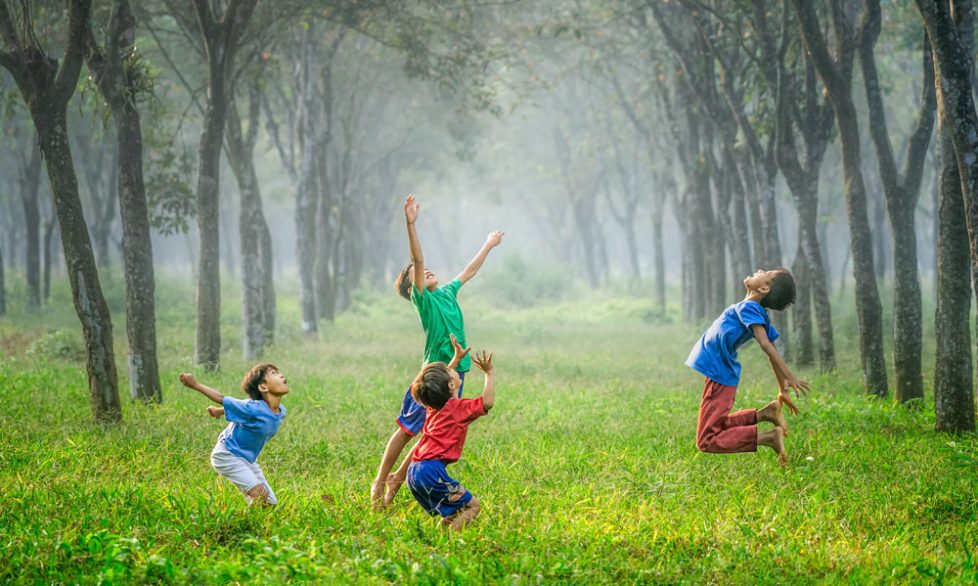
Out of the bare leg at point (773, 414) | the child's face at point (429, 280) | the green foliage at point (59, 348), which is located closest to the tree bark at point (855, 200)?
the bare leg at point (773, 414)

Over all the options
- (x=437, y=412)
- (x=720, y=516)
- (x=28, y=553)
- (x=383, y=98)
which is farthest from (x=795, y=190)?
(x=383, y=98)

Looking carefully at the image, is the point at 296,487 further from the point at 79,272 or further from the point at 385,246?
the point at 385,246

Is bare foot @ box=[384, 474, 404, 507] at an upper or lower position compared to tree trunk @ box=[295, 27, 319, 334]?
lower

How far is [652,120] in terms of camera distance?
95.9ft

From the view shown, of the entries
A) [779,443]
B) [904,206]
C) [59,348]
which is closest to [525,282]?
[59,348]

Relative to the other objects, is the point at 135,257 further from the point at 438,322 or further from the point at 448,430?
the point at 448,430

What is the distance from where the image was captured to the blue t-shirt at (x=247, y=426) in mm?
5836

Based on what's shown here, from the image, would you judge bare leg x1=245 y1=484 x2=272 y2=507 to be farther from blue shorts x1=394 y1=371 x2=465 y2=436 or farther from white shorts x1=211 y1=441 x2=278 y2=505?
blue shorts x1=394 y1=371 x2=465 y2=436

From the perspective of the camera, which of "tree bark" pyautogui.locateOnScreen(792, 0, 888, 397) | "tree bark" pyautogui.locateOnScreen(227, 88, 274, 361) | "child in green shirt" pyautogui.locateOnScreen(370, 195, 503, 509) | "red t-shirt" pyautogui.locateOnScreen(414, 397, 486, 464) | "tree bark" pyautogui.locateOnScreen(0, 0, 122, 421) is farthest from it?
"tree bark" pyautogui.locateOnScreen(227, 88, 274, 361)

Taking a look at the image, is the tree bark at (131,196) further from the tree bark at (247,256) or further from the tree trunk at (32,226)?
the tree trunk at (32,226)

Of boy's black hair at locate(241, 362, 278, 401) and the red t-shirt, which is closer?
the red t-shirt

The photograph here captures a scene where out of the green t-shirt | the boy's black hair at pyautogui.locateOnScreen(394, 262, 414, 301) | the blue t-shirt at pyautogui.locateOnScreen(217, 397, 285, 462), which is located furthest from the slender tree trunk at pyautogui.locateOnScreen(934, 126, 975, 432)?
the blue t-shirt at pyautogui.locateOnScreen(217, 397, 285, 462)

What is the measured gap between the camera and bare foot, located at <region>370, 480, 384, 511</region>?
6.10 meters

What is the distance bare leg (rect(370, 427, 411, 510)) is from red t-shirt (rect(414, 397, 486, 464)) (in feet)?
2.50
